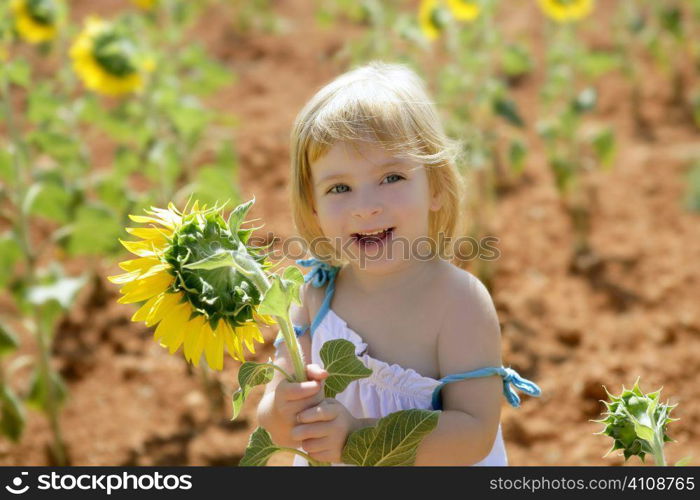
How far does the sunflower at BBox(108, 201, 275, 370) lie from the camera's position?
1028 millimetres

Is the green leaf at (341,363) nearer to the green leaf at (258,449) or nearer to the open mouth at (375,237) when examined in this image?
the green leaf at (258,449)

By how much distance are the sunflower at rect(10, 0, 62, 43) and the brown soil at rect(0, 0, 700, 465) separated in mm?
824

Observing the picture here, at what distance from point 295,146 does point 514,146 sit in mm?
1899

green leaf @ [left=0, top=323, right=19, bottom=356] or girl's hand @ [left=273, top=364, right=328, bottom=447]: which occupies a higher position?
green leaf @ [left=0, top=323, right=19, bottom=356]

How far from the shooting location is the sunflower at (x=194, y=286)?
1.03 meters

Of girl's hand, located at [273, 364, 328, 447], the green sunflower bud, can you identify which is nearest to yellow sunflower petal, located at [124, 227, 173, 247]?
girl's hand, located at [273, 364, 328, 447]

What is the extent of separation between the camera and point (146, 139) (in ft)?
9.14

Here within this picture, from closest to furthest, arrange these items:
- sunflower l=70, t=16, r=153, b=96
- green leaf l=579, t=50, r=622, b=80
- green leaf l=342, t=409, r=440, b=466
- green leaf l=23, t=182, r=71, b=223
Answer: green leaf l=342, t=409, r=440, b=466, green leaf l=23, t=182, r=71, b=223, sunflower l=70, t=16, r=153, b=96, green leaf l=579, t=50, r=622, b=80

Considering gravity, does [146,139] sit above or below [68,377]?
above

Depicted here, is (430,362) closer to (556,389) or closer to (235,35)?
(556,389)

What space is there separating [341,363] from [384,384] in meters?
0.26

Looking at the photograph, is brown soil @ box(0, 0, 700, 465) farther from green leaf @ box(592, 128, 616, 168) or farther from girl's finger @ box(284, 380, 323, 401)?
girl's finger @ box(284, 380, 323, 401)
